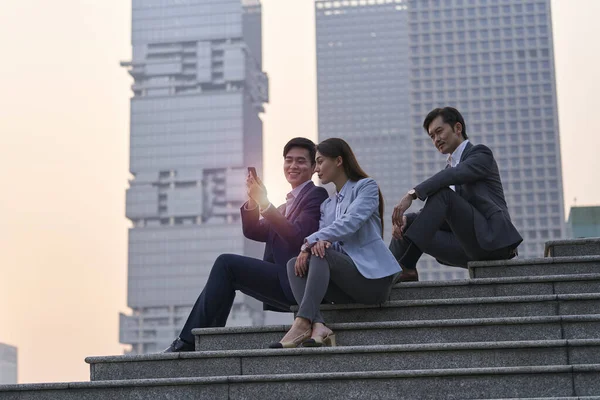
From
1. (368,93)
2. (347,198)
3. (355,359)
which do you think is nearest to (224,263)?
(347,198)

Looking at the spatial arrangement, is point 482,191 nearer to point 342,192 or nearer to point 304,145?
point 342,192

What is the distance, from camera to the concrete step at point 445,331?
562cm

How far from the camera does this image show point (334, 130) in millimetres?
186625

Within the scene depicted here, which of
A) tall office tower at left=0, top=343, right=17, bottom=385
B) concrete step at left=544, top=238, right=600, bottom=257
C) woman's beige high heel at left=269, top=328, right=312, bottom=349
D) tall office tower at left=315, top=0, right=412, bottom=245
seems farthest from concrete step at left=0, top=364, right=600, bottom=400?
tall office tower at left=0, top=343, right=17, bottom=385

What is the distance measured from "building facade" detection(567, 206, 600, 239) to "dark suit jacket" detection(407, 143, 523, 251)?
10083 mm

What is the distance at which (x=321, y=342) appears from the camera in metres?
5.62

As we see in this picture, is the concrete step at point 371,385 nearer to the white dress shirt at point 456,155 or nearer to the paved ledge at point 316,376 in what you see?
the paved ledge at point 316,376

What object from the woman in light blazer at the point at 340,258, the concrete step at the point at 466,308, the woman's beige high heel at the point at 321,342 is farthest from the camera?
the concrete step at the point at 466,308

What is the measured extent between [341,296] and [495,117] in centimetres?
13472

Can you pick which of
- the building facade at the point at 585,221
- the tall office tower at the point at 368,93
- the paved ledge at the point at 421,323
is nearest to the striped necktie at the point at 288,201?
the paved ledge at the point at 421,323

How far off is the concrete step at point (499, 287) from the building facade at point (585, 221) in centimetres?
1058

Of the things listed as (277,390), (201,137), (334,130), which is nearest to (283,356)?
(277,390)

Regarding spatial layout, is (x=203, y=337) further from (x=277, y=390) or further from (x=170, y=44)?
(x=170, y=44)

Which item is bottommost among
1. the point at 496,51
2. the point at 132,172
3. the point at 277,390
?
the point at 277,390
